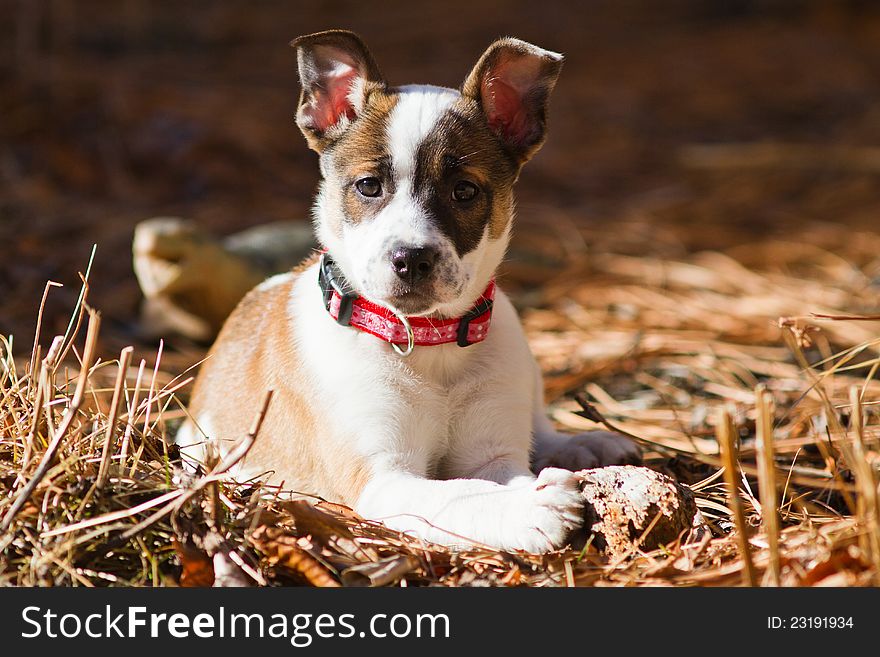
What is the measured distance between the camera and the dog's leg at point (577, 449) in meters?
3.74

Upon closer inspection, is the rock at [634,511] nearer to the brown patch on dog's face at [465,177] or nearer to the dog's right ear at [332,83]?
the brown patch on dog's face at [465,177]

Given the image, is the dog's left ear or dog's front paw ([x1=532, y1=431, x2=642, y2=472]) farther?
dog's front paw ([x1=532, y1=431, x2=642, y2=472])

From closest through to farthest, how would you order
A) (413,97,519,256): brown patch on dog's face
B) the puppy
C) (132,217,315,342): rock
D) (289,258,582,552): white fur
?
(289,258,582,552): white fur < the puppy < (413,97,519,256): brown patch on dog's face < (132,217,315,342): rock

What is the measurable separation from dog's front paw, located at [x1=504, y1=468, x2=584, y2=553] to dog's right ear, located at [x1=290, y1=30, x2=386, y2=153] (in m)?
1.67

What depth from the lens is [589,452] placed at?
150 inches

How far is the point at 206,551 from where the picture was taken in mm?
2678

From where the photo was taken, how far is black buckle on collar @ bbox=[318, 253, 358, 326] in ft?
11.5

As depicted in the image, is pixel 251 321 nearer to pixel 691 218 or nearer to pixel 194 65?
pixel 691 218

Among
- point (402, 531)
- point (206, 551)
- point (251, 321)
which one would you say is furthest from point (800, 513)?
point (251, 321)

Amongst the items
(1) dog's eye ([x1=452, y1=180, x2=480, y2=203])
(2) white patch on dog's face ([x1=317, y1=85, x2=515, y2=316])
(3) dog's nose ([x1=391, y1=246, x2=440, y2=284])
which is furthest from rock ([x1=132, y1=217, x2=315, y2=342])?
(3) dog's nose ([x1=391, y1=246, x2=440, y2=284])

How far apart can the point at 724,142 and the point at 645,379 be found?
681cm

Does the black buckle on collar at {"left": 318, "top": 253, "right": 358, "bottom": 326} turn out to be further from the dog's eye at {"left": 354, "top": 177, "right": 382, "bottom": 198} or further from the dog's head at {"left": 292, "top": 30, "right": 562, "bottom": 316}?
the dog's eye at {"left": 354, "top": 177, "right": 382, "bottom": 198}

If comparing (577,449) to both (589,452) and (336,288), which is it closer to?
(589,452)

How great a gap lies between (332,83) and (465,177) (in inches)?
28.6
